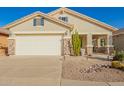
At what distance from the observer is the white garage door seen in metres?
22.7

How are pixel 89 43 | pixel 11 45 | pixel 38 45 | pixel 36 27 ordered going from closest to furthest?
1. pixel 38 45
2. pixel 11 45
3. pixel 36 27
4. pixel 89 43

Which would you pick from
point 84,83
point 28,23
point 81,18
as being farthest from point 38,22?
point 84,83

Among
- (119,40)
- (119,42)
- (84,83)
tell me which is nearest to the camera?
(84,83)

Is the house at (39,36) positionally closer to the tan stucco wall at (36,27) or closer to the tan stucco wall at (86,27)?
the tan stucco wall at (36,27)

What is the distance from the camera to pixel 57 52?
74.3ft

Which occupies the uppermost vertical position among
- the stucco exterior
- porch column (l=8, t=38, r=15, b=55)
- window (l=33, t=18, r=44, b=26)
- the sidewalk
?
window (l=33, t=18, r=44, b=26)

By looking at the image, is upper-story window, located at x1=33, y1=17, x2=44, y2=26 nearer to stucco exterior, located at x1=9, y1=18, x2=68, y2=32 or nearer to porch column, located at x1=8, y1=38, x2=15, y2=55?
stucco exterior, located at x1=9, y1=18, x2=68, y2=32

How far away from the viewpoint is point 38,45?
2283 cm

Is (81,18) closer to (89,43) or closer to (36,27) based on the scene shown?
(89,43)

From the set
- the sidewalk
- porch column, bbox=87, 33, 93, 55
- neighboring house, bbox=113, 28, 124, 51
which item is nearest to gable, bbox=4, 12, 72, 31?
porch column, bbox=87, 33, 93, 55

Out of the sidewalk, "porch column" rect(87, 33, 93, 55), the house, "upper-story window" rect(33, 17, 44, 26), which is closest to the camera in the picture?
the sidewalk

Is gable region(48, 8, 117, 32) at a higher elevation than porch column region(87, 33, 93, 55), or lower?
higher

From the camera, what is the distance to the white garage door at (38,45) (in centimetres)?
2269
